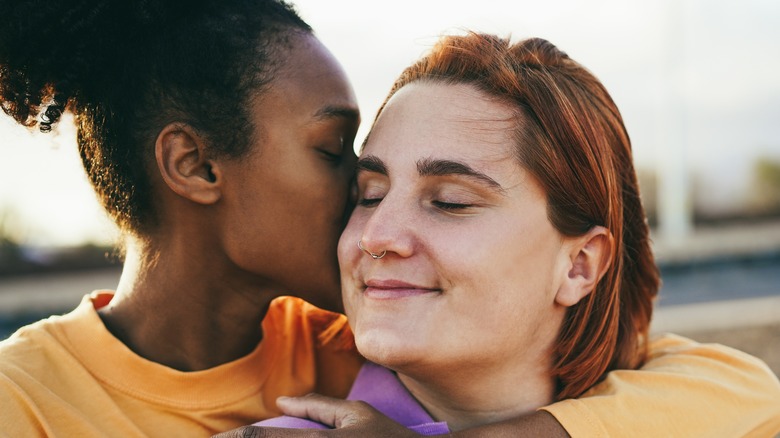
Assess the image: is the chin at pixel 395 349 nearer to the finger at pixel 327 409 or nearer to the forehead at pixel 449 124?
the finger at pixel 327 409

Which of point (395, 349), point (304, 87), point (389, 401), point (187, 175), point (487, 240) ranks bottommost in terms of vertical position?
point (389, 401)

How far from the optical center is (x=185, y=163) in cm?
255

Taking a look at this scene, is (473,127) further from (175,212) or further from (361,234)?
(175,212)

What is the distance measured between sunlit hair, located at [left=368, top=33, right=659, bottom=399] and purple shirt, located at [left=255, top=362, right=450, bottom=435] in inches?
16.0

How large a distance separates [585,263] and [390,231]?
2.06 ft

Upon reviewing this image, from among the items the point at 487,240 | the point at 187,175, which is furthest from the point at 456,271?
the point at 187,175

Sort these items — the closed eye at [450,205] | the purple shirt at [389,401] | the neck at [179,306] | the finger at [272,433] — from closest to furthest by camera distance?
1. the finger at [272,433]
2. the closed eye at [450,205]
3. the purple shirt at [389,401]
4. the neck at [179,306]

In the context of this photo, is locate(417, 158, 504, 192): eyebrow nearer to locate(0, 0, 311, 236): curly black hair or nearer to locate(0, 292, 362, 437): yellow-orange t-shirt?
locate(0, 0, 311, 236): curly black hair

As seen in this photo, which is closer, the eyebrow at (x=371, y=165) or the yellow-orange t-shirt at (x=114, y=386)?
the yellow-orange t-shirt at (x=114, y=386)

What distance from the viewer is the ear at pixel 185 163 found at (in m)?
2.53

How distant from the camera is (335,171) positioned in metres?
2.59

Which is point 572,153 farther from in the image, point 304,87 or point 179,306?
point 179,306

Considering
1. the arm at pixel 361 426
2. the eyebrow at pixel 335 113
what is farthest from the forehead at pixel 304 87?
the arm at pixel 361 426

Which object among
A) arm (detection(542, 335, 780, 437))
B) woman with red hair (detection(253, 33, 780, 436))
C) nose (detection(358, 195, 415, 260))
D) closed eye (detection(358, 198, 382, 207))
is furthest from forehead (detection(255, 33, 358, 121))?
arm (detection(542, 335, 780, 437))
